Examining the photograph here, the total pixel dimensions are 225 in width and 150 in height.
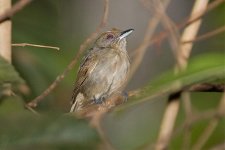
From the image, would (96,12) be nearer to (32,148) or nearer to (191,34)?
(191,34)

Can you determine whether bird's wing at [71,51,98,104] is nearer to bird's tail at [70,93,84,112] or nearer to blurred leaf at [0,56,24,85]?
bird's tail at [70,93,84,112]

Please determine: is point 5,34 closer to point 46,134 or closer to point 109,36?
point 46,134

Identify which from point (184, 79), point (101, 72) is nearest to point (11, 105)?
point (184, 79)

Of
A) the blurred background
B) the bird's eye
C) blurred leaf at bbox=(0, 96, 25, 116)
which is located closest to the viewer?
blurred leaf at bbox=(0, 96, 25, 116)

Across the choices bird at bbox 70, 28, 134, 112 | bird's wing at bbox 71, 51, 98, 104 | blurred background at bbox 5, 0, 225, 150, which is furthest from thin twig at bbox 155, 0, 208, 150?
bird's wing at bbox 71, 51, 98, 104

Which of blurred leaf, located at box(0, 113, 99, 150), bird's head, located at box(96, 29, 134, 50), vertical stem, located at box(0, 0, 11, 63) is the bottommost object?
blurred leaf, located at box(0, 113, 99, 150)

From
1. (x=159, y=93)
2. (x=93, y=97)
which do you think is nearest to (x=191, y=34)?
(x=159, y=93)
